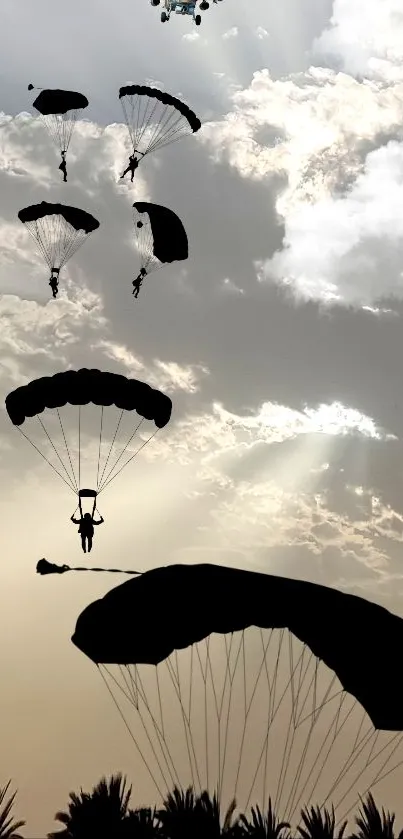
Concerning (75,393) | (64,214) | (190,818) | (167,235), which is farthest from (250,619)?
(64,214)

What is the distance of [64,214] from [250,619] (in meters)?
20.9

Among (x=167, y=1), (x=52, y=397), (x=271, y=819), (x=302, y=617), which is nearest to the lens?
(x=302, y=617)

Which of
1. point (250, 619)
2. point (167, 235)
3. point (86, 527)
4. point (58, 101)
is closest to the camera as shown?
point (250, 619)

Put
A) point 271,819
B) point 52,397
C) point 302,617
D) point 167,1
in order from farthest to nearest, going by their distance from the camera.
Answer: point 167,1 < point 52,397 < point 271,819 < point 302,617

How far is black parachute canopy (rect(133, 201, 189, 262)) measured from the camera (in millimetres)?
31000

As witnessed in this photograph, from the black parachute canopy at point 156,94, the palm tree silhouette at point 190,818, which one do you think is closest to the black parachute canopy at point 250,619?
the palm tree silhouette at point 190,818

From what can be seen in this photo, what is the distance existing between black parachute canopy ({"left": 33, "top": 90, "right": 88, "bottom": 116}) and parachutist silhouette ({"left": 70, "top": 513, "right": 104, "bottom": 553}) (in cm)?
1994

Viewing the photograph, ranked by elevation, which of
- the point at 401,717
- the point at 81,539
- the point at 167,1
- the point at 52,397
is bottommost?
the point at 401,717

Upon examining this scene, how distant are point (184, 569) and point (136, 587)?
1129mm

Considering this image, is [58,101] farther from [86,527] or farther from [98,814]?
[98,814]

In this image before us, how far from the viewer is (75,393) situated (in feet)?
85.1

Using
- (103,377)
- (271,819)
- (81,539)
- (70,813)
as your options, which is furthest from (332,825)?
(103,377)

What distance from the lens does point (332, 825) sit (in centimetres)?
2077

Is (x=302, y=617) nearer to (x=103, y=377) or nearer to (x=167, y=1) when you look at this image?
(x=103, y=377)
